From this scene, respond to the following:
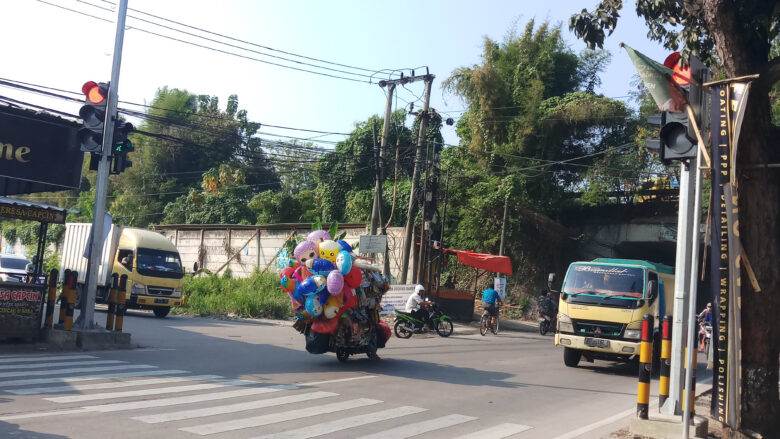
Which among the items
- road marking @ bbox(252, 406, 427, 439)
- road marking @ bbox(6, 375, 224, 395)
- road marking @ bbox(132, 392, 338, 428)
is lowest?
road marking @ bbox(6, 375, 224, 395)

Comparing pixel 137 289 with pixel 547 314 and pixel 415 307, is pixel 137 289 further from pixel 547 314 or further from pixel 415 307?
pixel 547 314

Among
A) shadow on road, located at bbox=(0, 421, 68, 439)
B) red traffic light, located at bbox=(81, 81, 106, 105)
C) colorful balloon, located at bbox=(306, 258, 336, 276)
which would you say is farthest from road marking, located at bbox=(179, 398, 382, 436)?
red traffic light, located at bbox=(81, 81, 106, 105)

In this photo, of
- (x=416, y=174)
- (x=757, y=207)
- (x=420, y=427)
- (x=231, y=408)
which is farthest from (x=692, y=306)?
(x=416, y=174)

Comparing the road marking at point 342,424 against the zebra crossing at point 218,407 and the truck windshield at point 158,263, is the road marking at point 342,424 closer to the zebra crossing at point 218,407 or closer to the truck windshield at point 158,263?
the zebra crossing at point 218,407

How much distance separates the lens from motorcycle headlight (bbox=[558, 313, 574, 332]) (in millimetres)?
13688

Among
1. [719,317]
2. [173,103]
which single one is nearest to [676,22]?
[719,317]

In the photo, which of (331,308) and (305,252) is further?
(305,252)

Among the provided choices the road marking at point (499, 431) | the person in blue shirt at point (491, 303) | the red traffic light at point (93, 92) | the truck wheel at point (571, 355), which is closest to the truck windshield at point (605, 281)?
the truck wheel at point (571, 355)

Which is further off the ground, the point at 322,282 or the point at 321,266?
the point at 321,266

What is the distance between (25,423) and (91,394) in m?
1.71

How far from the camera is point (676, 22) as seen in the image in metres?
10.0

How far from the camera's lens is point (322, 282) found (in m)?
11.6

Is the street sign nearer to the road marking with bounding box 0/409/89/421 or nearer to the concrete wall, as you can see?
the concrete wall

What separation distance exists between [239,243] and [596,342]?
23216 millimetres
